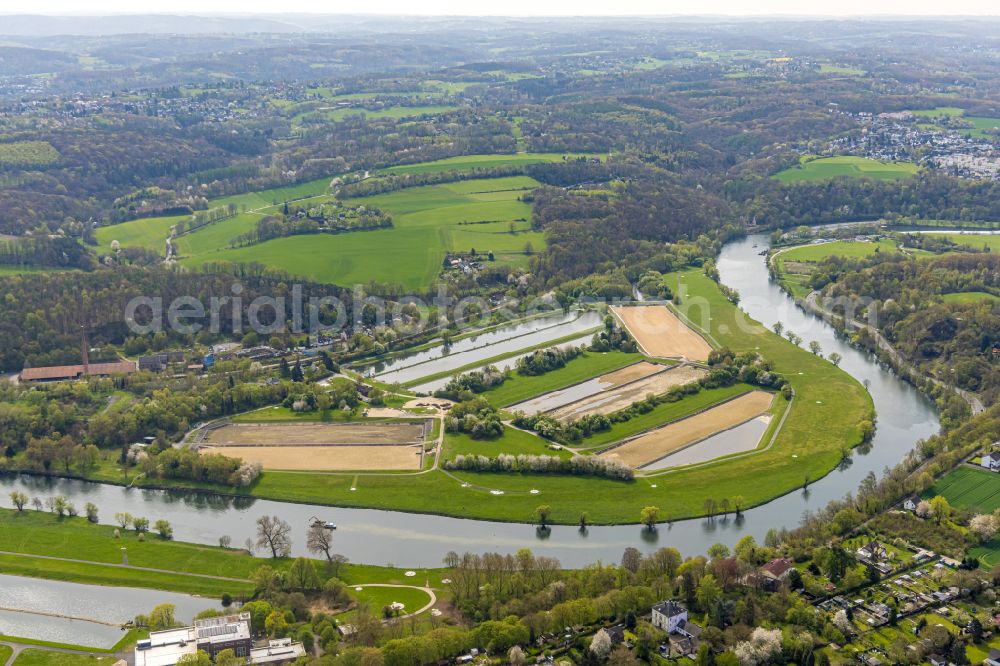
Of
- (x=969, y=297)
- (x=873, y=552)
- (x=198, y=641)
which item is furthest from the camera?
(x=969, y=297)

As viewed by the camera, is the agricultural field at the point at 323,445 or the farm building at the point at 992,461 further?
the agricultural field at the point at 323,445

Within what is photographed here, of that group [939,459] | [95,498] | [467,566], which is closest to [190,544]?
[95,498]

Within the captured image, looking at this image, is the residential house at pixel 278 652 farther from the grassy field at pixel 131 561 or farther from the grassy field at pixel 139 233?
the grassy field at pixel 139 233

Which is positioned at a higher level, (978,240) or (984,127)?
(984,127)

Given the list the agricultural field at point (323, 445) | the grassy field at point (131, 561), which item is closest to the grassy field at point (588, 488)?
the agricultural field at point (323, 445)

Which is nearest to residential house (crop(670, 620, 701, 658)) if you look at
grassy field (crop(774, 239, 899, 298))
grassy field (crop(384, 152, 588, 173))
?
grassy field (crop(774, 239, 899, 298))

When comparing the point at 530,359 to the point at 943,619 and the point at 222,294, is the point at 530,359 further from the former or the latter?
the point at 943,619

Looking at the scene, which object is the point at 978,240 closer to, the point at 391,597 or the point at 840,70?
the point at 391,597

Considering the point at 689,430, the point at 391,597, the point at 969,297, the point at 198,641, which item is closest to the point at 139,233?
the point at 689,430
